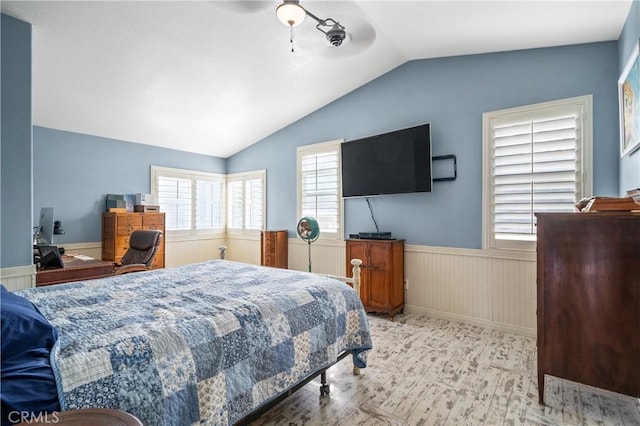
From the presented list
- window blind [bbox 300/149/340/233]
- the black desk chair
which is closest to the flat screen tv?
window blind [bbox 300/149/340/233]

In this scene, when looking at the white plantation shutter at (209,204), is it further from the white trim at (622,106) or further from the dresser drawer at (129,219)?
the white trim at (622,106)

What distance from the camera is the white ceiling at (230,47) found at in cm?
255

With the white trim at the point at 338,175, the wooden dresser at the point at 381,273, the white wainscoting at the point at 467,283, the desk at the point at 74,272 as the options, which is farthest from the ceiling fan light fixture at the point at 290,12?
the desk at the point at 74,272

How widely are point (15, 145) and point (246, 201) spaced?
3.70 meters

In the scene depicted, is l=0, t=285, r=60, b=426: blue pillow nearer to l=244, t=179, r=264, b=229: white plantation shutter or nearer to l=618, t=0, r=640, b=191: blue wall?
l=618, t=0, r=640, b=191: blue wall

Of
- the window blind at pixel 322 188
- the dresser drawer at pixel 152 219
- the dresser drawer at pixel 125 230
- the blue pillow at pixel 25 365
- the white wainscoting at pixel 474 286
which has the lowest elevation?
the white wainscoting at pixel 474 286

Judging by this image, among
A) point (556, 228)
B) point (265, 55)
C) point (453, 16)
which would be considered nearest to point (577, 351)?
point (556, 228)

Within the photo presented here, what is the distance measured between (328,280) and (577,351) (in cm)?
164

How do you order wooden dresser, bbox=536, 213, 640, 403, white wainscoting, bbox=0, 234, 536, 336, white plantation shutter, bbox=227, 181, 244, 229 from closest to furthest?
wooden dresser, bbox=536, 213, 640, 403, white wainscoting, bbox=0, 234, 536, 336, white plantation shutter, bbox=227, 181, 244, 229

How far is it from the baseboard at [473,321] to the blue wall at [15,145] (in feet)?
12.7

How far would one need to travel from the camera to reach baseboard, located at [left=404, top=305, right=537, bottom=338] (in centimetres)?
318

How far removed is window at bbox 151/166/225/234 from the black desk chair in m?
1.30

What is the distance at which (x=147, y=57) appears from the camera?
3098mm

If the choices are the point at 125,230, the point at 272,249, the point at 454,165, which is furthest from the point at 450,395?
the point at 125,230
